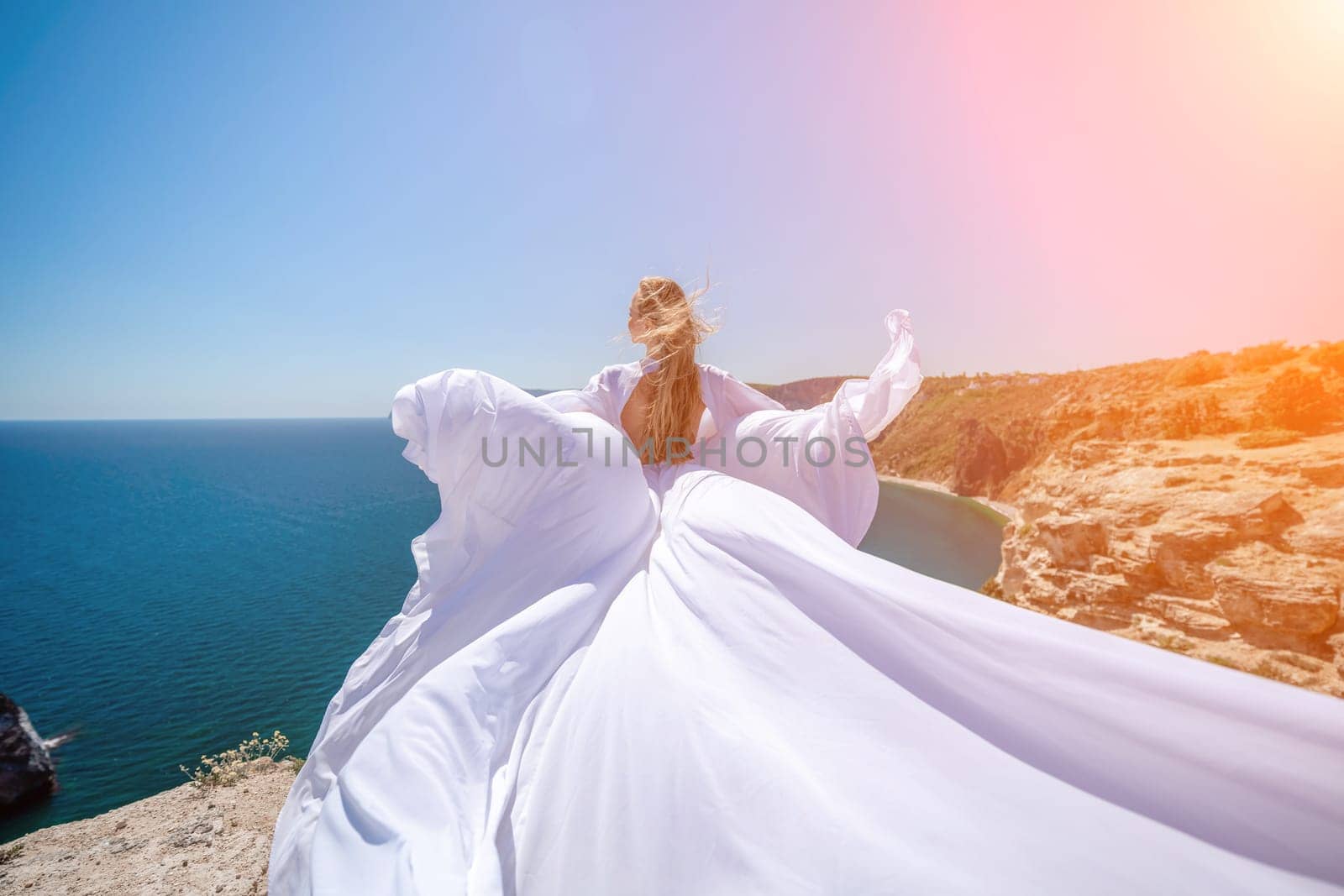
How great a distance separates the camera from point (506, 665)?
5.36ft

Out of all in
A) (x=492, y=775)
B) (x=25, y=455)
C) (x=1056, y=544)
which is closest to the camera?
(x=492, y=775)

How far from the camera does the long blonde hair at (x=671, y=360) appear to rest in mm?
2875

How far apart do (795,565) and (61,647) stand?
3739 centimetres

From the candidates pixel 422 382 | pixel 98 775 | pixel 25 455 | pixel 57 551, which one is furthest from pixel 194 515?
pixel 25 455

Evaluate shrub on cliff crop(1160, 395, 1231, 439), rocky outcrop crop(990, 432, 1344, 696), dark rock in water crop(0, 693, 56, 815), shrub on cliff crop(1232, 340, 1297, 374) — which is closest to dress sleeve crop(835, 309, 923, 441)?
rocky outcrop crop(990, 432, 1344, 696)

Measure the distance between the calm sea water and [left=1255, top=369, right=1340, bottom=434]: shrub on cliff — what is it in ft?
66.9

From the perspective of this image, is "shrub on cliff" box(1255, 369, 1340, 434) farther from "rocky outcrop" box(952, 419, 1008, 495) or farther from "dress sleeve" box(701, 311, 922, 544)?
"rocky outcrop" box(952, 419, 1008, 495)

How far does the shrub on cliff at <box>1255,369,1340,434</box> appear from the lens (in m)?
14.2

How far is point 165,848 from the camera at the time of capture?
6875 mm

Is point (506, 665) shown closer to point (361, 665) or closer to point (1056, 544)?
point (361, 665)

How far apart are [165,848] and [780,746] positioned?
9.89m

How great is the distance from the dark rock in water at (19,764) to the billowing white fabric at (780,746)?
22.3 metres

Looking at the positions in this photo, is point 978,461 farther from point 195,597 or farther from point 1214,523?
point 195,597

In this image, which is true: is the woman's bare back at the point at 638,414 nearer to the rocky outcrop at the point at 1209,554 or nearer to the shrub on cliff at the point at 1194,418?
the rocky outcrop at the point at 1209,554
